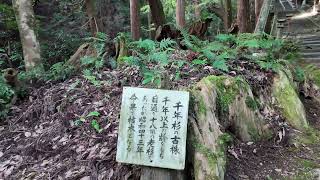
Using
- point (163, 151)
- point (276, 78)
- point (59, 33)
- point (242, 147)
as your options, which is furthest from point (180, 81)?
point (59, 33)

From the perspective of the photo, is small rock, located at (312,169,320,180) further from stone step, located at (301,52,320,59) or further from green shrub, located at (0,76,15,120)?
stone step, located at (301,52,320,59)

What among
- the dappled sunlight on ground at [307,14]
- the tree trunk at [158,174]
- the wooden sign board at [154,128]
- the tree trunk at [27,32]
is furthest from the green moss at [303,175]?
the dappled sunlight on ground at [307,14]

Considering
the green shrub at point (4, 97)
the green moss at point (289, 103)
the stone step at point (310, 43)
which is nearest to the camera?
the green moss at point (289, 103)

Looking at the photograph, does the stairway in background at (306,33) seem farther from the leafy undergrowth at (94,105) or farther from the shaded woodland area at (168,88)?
the leafy undergrowth at (94,105)

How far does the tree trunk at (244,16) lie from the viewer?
32.6ft

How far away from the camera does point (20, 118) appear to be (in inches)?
254

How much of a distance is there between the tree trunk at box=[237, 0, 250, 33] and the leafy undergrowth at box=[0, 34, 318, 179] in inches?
100

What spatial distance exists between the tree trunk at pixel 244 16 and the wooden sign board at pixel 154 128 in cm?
671

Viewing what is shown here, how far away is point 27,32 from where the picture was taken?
789 centimetres

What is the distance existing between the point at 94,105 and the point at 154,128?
83.9 inches

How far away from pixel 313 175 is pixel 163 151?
243 cm

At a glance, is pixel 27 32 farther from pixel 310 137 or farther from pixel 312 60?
pixel 312 60

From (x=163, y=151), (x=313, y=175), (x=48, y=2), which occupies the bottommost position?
(x=313, y=175)

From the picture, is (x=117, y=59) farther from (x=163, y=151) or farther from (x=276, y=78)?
(x=163, y=151)
